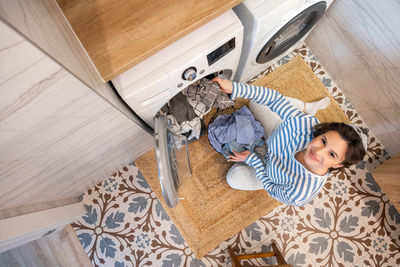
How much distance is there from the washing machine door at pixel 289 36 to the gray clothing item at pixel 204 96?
11.7 inches

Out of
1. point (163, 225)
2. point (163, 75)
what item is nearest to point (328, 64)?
point (163, 75)

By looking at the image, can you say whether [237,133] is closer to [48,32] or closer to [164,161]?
[164,161]

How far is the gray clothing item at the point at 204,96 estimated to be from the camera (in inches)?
45.4

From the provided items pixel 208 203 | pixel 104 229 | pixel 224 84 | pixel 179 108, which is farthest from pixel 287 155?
pixel 104 229

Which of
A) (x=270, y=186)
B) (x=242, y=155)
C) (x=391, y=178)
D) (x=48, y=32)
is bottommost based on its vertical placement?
(x=391, y=178)

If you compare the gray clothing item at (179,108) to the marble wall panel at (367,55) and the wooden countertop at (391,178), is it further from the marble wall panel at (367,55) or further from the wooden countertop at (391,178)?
the wooden countertop at (391,178)

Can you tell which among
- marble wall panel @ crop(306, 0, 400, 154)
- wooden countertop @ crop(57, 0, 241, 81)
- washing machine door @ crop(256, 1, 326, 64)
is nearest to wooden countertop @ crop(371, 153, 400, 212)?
marble wall panel @ crop(306, 0, 400, 154)

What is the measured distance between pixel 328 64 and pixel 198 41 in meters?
1.11

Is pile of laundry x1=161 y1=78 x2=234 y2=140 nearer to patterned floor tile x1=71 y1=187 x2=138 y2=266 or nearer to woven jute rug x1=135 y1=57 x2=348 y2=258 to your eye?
woven jute rug x1=135 y1=57 x2=348 y2=258

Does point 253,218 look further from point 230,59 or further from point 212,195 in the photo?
point 230,59

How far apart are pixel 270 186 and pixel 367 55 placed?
0.86 metres

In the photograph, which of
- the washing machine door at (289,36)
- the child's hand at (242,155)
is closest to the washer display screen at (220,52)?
the washing machine door at (289,36)

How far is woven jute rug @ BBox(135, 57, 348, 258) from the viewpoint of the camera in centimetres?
153

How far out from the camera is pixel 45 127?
2.19ft
